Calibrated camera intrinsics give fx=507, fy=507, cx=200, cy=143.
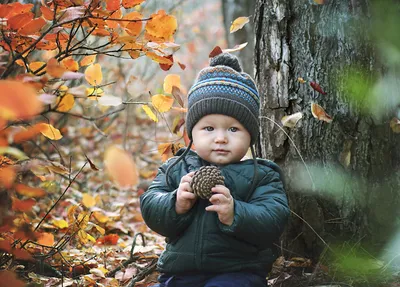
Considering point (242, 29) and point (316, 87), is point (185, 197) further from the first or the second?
point (242, 29)

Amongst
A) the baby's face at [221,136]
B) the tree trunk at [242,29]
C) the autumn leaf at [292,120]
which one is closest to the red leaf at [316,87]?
the autumn leaf at [292,120]

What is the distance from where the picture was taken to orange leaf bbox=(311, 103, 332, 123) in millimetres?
2445

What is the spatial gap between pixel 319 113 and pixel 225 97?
0.52 m

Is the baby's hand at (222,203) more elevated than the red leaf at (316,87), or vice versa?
the red leaf at (316,87)

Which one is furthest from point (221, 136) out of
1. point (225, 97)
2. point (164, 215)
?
point (164, 215)

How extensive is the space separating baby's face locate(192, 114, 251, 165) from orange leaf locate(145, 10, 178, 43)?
17.7 inches

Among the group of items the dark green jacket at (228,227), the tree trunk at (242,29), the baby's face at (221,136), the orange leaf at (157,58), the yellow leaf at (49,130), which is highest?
the tree trunk at (242,29)

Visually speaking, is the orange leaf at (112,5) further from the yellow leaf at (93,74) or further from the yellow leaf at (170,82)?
the yellow leaf at (170,82)

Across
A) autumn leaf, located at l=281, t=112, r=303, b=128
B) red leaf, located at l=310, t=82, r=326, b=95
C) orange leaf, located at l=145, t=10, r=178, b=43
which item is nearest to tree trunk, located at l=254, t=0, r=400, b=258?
red leaf, located at l=310, t=82, r=326, b=95

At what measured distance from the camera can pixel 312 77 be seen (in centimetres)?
259

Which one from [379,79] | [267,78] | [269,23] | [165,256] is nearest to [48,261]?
[165,256]

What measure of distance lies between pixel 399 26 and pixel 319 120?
29.8 inches

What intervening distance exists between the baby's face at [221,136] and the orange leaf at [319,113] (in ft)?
1.36

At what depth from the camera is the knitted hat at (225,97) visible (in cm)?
221
